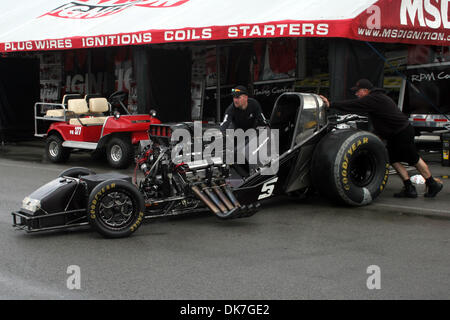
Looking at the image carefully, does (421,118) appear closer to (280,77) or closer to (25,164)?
(280,77)

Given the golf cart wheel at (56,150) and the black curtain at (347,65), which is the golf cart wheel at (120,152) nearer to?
the golf cart wheel at (56,150)

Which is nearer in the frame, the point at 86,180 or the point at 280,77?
the point at 86,180

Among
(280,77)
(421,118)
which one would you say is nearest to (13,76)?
(280,77)

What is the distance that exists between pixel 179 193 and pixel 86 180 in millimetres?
1136

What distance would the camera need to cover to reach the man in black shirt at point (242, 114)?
353 inches

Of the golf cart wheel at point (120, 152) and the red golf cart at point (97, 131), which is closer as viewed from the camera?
the golf cart wheel at point (120, 152)

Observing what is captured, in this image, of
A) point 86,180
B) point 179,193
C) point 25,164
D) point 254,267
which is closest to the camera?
point 254,267

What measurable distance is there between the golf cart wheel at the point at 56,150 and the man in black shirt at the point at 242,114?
563 centimetres

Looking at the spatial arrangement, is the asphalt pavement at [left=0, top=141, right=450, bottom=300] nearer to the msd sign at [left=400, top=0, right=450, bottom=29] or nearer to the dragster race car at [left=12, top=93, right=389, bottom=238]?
the dragster race car at [left=12, top=93, right=389, bottom=238]

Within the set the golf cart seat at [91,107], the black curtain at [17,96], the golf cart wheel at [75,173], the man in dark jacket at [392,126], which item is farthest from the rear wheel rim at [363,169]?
the black curtain at [17,96]
